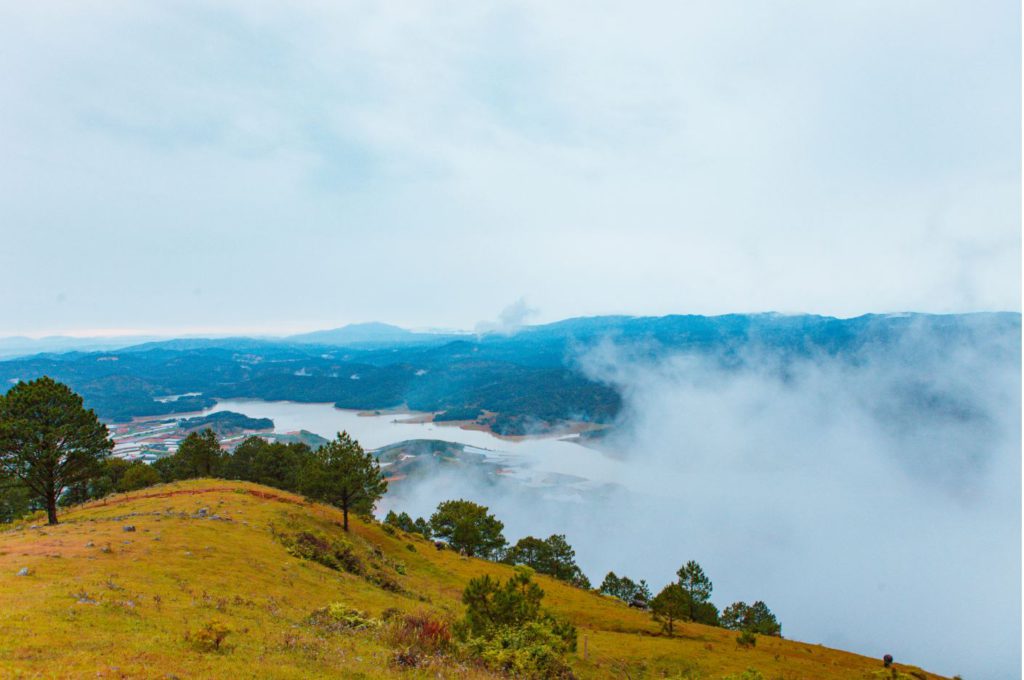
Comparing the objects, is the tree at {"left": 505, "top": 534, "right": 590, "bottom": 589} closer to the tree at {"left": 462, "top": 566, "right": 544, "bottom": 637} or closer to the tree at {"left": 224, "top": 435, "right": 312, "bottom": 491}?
the tree at {"left": 224, "top": 435, "right": 312, "bottom": 491}

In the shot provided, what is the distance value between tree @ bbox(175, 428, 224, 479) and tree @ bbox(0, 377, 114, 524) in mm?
35587

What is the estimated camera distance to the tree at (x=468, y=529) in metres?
69.6

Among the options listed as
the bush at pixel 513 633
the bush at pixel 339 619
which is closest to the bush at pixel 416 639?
the bush at pixel 339 619

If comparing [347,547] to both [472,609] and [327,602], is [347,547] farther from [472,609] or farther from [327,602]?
[472,609]

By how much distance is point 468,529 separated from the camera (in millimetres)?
69500

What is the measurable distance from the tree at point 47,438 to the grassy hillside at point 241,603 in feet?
13.7

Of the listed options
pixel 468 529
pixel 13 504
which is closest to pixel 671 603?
pixel 468 529

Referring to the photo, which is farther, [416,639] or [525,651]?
[525,651]

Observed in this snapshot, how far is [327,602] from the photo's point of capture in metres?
25.8

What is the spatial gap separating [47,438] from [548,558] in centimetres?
6311

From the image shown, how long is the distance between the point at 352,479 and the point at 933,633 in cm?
20541

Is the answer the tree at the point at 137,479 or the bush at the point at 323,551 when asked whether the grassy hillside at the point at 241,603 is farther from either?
the tree at the point at 137,479

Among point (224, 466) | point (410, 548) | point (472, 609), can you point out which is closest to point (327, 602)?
point (472, 609)

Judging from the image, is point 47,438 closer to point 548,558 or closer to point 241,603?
point 241,603
